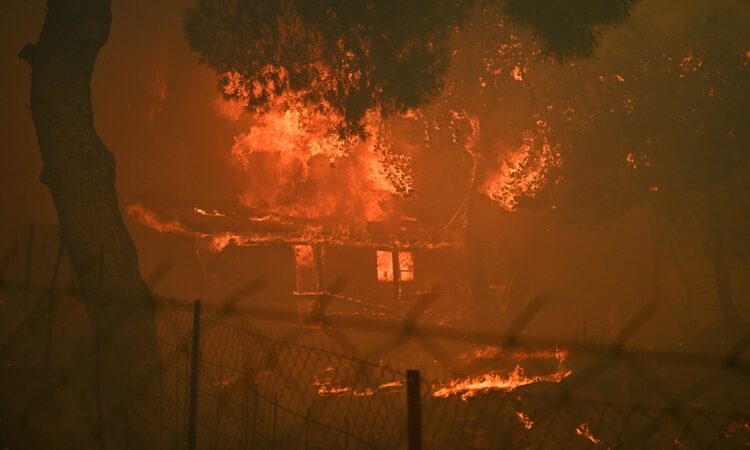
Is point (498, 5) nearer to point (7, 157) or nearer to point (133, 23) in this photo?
point (133, 23)

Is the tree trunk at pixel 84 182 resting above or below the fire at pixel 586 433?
above

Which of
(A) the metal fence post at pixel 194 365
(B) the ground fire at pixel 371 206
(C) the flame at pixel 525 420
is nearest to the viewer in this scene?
(A) the metal fence post at pixel 194 365

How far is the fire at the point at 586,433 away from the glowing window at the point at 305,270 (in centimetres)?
1468

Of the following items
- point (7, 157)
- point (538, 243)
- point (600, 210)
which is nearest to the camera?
point (7, 157)

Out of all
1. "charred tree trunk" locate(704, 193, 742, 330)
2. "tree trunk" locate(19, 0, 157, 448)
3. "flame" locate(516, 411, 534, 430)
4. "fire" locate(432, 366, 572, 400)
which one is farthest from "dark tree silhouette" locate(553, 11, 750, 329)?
"tree trunk" locate(19, 0, 157, 448)

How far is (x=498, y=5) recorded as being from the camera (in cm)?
2373

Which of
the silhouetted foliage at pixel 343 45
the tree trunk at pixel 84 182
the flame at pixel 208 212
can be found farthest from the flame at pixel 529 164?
the tree trunk at pixel 84 182

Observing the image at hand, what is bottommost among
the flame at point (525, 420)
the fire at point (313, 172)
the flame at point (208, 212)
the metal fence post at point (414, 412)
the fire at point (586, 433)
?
the fire at point (586, 433)

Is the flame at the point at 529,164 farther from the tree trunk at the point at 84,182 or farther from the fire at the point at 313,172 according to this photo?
the tree trunk at the point at 84,182

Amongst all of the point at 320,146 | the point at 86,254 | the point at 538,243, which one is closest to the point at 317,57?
the point at 86,254

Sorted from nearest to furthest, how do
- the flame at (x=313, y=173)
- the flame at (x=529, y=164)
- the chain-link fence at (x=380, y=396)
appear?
the chain-link fence at (x=380, y=396), the flame at (x=313, y=173), the flame at (x=529, y=164)

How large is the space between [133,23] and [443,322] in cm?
1871

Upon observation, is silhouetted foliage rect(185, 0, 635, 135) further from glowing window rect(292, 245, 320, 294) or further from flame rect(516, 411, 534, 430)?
glowing window rect(292, 245, 320, 294)

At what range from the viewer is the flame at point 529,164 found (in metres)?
26.5
